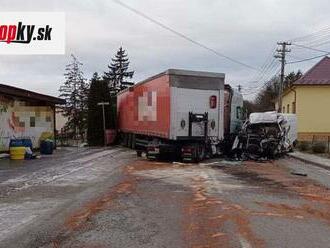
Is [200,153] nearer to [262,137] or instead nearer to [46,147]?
[262,137]

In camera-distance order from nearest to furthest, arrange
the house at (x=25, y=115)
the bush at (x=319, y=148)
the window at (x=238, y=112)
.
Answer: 1. the house at (x=25, y=115)
2. the window at (x=238, y=112)
3. the bush at (x=319, y=148)

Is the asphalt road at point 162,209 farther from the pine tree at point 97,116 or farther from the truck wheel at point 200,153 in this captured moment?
the pine tree at point 97,116

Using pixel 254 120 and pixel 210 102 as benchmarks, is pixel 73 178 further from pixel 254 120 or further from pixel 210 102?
pixel 254 120

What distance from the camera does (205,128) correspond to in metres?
24.4

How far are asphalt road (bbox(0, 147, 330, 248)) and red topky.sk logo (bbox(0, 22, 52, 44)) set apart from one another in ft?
20.2

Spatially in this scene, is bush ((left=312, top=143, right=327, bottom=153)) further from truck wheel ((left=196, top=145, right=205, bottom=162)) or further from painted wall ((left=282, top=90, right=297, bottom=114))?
painted wall ((left=282, top=90, right=297, bottom=114))

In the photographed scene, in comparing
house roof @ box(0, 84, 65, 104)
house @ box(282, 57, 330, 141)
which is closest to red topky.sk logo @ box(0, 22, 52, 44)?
house roof @ box(0, 84, 65, 104)

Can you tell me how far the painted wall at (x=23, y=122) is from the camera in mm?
29047

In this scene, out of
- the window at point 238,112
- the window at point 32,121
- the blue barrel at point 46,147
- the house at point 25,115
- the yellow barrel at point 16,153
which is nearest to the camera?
the yellow barrel at point 16,153

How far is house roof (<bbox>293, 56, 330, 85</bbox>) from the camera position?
49781 millimetres

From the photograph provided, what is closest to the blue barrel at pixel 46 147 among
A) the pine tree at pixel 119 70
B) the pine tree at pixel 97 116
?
the pine tree at pixel 97 116

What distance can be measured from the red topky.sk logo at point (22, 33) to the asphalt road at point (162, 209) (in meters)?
6.16

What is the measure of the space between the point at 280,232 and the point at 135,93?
23.2 metres

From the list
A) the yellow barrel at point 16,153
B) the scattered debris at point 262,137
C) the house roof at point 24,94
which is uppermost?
the house roof at point 24,94
